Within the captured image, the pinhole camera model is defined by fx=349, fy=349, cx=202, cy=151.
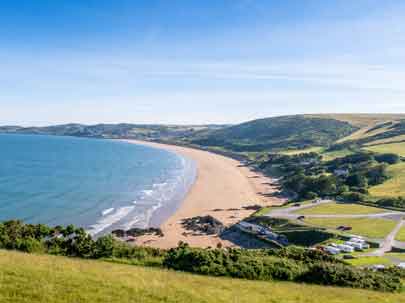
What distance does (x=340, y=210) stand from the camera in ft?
202

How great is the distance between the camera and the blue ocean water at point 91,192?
203ft

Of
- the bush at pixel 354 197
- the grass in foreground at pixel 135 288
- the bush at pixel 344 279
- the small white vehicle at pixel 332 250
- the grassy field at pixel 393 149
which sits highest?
the grassy field at pixel 393 149

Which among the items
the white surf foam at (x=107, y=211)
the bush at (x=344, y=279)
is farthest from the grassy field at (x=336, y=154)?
the bush at (x=344, y=279)

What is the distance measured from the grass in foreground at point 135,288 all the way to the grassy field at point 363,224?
3095cm

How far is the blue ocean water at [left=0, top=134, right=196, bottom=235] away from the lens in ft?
203

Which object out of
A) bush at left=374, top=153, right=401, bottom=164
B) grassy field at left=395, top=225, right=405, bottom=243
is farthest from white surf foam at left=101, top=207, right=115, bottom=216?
bush at left=374, top=153, right=401, bottom=164

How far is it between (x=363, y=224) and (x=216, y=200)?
38.1 metres

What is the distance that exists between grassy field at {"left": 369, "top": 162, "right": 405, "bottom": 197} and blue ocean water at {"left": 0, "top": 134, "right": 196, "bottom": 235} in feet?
145

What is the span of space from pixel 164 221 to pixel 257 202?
27.6 meters

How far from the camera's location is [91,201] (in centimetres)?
7462

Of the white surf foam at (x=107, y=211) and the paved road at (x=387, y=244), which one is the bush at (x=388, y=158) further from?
the white surf foam at (x=107, y=211)

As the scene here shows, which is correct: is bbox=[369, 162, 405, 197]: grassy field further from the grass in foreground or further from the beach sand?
the grass in foreground

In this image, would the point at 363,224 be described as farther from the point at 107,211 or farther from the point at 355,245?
the point at 107,211

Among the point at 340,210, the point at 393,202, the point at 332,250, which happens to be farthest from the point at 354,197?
the point at 332,250
